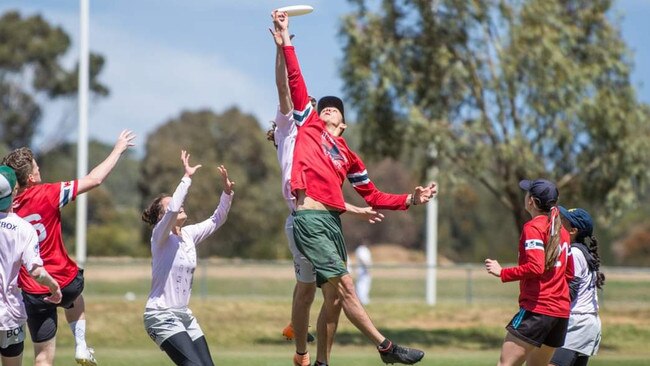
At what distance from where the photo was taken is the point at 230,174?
205 feet

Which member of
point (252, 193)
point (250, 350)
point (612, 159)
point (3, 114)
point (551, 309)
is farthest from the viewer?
point (3, 114)

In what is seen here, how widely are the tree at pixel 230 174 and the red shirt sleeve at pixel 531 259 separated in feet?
157

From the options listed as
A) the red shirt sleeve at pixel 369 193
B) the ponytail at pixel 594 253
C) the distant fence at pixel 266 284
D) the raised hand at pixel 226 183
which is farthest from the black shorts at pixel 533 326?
the distant fence at pixel 266 284

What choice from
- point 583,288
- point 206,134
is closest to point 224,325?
point 583,288

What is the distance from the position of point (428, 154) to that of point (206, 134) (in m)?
43.7

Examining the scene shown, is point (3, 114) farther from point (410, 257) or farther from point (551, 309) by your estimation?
point (551, 309)

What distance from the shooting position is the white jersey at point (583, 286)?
10141 millimetres

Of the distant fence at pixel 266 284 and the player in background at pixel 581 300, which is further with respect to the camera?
the distant fence at pixel 266 284

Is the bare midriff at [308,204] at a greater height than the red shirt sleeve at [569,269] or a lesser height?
greater

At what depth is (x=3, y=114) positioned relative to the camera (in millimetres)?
66375

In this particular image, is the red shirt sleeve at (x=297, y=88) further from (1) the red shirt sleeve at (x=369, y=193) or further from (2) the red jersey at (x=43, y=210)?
(2) the red jersey at (x=43, y=210)

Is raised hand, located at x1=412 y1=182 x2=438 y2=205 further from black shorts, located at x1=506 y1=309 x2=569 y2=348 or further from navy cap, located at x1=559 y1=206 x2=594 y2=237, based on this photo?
black shorts, located at x1=506 y1=309 x2=569 y2=348

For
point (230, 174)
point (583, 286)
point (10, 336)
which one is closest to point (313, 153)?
point (583, 286)

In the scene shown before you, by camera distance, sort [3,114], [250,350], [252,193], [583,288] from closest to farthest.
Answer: [583,288] < [250,350] < [252,193] < [3,114]
